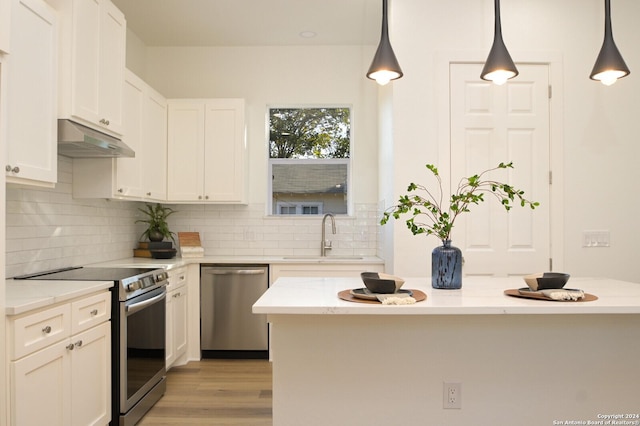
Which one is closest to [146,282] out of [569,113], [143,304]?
[143,304]

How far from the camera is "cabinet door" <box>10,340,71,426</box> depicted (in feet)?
6.53

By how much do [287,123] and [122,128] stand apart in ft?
6.53

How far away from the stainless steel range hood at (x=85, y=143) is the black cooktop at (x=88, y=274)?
2.58ft

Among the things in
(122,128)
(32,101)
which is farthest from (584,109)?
(32,101)

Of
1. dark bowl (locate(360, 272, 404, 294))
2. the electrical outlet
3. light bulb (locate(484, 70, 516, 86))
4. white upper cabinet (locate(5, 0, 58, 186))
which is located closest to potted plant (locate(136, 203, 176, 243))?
white upper cabinet (locate(5, 0, 58, 186))

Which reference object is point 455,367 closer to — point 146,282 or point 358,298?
point 358,298

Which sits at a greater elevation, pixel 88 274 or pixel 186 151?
pixel 186 151

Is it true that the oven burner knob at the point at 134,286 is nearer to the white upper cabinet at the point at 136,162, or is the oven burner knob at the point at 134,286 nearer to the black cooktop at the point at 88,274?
the black cooktop at the point at 88,274

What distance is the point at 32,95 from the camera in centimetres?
241

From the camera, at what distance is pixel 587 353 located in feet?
7.45

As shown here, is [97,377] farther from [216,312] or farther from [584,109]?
[584,109]

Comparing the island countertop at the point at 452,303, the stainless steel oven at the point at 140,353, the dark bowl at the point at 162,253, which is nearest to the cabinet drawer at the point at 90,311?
the stainless steel oven at the point at 140,353

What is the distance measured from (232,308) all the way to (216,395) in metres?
0.93

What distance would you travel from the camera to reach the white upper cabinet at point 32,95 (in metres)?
2.26
